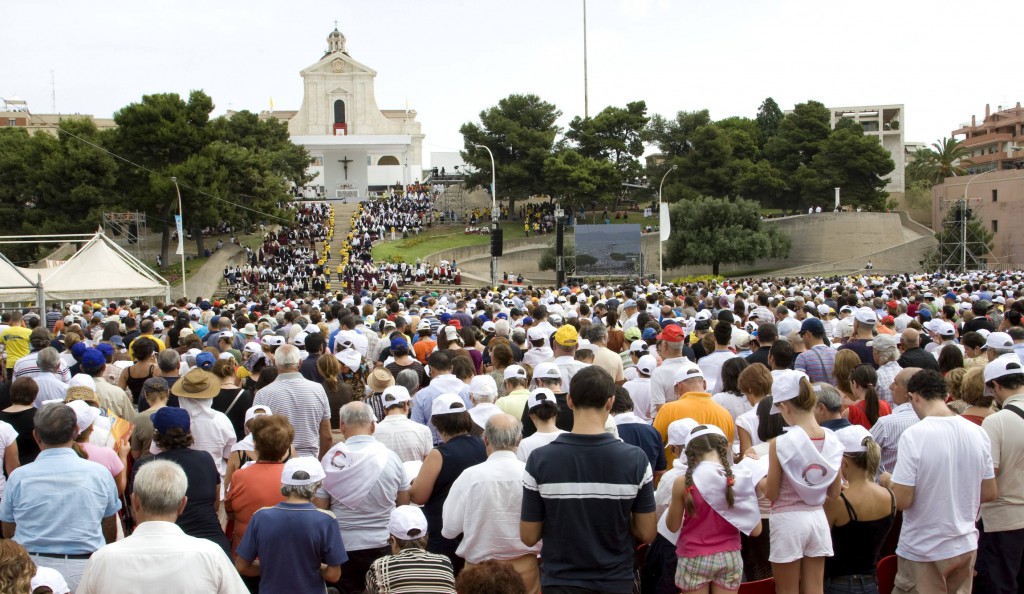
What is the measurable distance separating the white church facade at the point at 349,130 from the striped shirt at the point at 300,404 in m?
71.0

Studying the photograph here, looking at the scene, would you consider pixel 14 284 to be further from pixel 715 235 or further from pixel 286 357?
pixel 715 235

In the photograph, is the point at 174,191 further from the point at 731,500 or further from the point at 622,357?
the point at 731,500

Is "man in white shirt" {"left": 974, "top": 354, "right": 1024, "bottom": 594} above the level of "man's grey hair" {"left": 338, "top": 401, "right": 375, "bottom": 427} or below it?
below

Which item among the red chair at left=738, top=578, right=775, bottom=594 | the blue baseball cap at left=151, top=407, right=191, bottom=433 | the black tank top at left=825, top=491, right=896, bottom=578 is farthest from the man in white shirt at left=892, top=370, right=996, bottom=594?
the blue baseball cap at left=151, top=407, right=191, bottom=433

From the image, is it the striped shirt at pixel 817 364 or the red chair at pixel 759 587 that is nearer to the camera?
the red chair at pixel 759 587

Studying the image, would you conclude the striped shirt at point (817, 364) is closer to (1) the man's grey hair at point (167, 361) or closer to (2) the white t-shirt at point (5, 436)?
(1) the man's grey hair at point (167, 361)

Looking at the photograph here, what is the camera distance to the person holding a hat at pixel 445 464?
16.8ft

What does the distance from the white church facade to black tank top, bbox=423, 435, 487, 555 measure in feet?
240

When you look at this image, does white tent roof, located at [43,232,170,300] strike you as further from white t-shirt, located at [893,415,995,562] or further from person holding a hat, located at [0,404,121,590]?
white t-shirt, located at [893,415,995,562]

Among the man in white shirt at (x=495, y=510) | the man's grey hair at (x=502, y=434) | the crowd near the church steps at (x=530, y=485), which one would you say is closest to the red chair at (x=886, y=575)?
the crowd near the church steps at (x=530, y=485)

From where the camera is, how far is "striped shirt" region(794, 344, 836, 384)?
8.37 m

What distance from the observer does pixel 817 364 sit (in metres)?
8.38

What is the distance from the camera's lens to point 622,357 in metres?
9.62

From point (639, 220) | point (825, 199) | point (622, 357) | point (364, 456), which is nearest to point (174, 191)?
point (639, 220)
